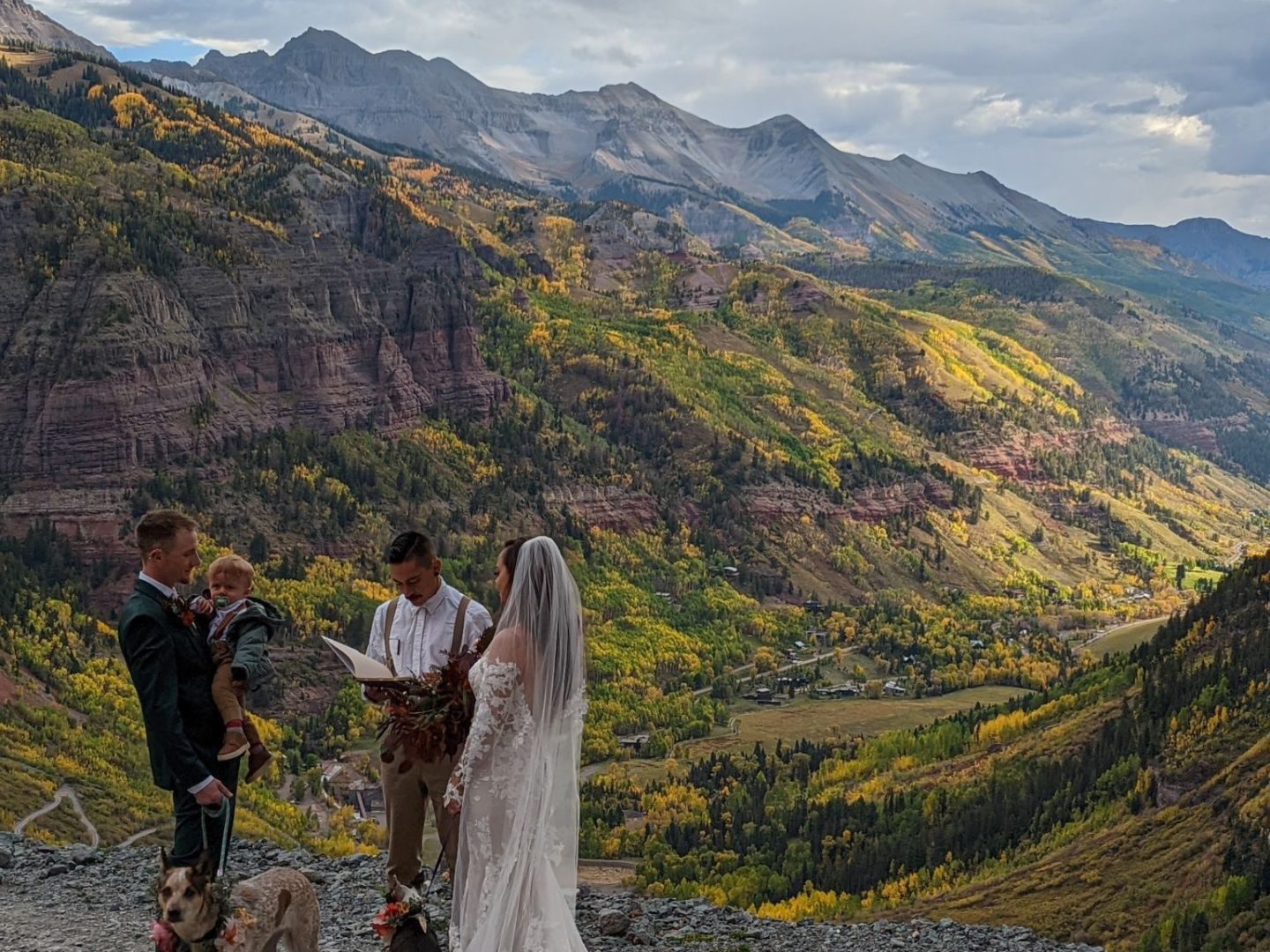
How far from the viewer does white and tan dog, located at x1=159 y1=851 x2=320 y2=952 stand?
9.99m

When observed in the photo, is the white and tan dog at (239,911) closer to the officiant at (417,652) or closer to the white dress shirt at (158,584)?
the officiant at (417,652)

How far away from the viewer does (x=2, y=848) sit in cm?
1805

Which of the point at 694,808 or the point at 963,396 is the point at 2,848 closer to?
the point at 694,808

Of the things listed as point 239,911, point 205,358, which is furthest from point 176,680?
point 205,358

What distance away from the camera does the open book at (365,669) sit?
11.4m

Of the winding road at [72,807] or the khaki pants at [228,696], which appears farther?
the winding road at [72,807]

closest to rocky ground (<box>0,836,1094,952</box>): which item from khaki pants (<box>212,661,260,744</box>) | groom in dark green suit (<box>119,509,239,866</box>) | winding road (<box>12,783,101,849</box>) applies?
groom in dark green suit (<box>119,509,239,866</box>)

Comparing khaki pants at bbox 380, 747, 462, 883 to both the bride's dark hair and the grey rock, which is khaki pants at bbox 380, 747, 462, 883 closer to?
the bride's dark hair

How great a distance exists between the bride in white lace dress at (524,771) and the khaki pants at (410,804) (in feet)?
2.95

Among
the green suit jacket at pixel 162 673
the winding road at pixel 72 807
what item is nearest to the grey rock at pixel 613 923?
the green suit jacket at pixel 162 673

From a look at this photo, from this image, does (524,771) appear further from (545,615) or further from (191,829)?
(191,829)

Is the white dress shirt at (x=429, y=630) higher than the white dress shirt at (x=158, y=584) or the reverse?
the reverse

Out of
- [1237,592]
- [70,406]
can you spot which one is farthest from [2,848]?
[70,406]

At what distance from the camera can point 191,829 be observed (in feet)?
35.9
